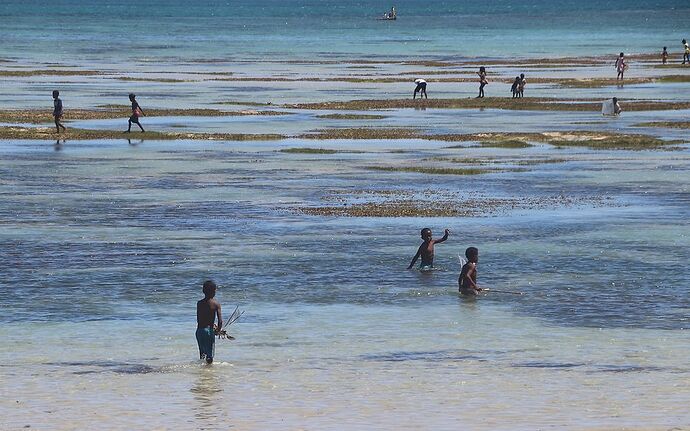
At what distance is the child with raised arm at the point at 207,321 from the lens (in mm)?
18125

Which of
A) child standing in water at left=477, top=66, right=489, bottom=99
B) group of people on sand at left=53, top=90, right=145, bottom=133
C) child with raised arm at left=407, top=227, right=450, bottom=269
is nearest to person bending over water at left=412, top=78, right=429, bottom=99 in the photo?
child standing in water at left=477, top=66, right=489, bottom=99

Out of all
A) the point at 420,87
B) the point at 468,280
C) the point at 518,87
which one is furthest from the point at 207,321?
the point at 518,87

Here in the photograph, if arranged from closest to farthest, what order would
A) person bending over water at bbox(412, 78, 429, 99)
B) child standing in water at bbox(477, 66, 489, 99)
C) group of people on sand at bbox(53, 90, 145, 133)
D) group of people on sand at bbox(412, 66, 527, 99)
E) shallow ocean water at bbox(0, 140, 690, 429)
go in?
shallow ocean water at bbox(0, 140, 690, 429) < group of people on sand at bbox(53, 90, 145, 133) < person bending over water at bbox(412, 78, 429, 99) < group of people on sand at bbox(412, 66, 527, 99) < child standing in water at bbox(477, 66, 489, 99)

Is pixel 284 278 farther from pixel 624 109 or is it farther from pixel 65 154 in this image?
pixel 624 109

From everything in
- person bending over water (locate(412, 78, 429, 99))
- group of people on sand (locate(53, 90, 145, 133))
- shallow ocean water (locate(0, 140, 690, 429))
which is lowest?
shallow ocean water (locate(0, 140, 690, 429))

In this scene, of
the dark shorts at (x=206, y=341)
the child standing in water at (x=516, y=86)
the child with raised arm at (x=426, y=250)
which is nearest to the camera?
the dark shorts at (x=206, y=341)

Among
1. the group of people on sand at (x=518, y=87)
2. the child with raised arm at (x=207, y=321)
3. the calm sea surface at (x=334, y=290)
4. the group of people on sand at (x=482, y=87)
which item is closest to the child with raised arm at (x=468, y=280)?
the calm sea surface at (x=334, y=290)

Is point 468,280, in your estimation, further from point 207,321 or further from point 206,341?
point 207,321

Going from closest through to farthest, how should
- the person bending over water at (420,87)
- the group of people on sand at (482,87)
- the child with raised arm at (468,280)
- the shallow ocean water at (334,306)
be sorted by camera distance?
the shallow ocean water at (334,306) → the child with raised arm at (468,280) → the person bending over water at (420,87) → the group of people on sand at (482,87)

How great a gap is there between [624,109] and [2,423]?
1993 inches

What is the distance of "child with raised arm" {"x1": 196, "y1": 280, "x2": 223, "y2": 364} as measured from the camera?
1812 cm

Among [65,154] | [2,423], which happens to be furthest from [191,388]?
[65,154]

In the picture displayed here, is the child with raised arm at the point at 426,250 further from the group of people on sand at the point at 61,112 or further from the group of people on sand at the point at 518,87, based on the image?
the group of people on sand at the point at 518,87

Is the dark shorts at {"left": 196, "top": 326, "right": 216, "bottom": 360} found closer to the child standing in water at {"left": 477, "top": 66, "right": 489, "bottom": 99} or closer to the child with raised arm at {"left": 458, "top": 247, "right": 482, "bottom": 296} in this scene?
the child with raised arm at {"left": 458, "top": 247, "right": 482, "bottom": 296}
